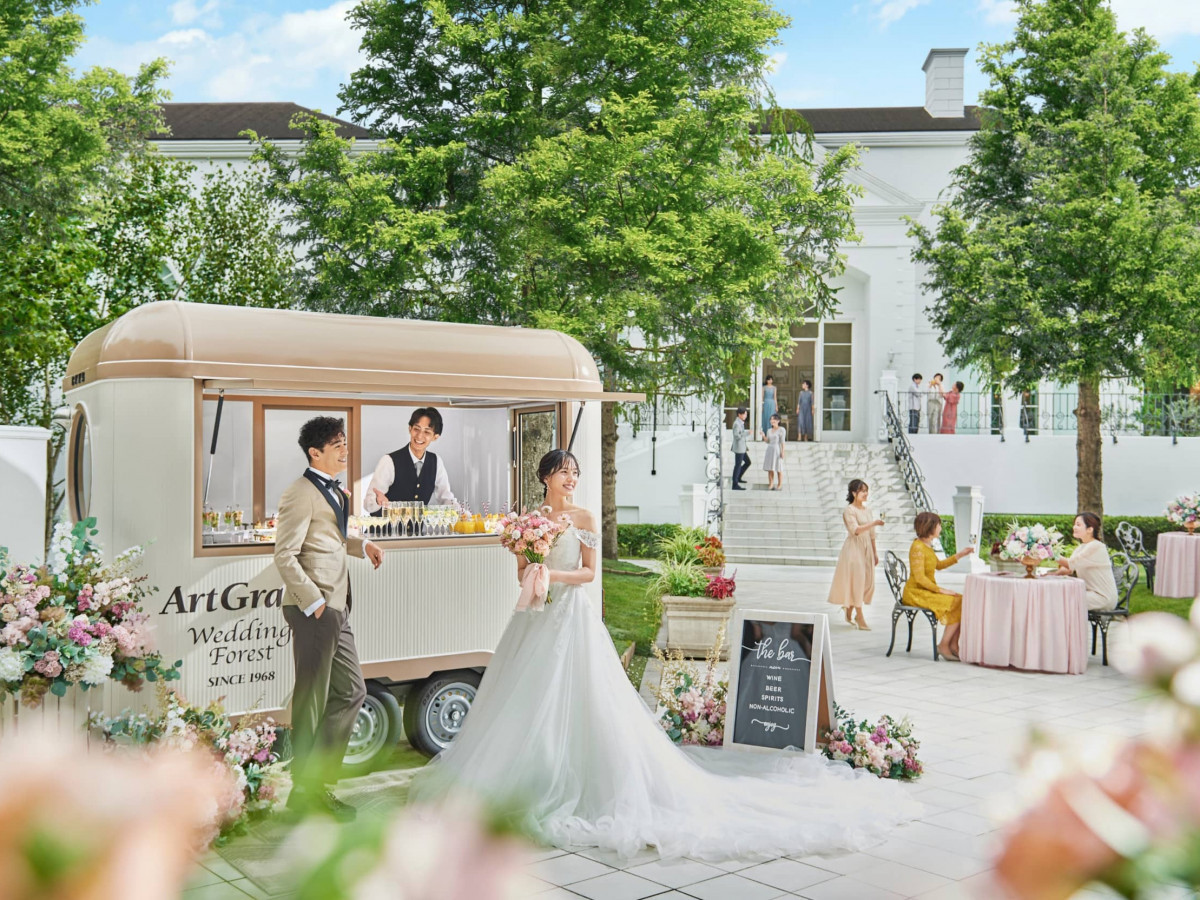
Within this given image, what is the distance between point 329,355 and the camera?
8.12 m

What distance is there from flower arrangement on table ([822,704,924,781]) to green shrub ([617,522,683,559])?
17081 millimetres

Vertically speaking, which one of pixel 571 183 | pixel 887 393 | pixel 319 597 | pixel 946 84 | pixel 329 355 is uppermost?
pixel 946 84

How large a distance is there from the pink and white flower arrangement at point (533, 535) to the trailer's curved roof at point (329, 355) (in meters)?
1.58

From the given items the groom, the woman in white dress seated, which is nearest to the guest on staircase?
the woman in white dress seated

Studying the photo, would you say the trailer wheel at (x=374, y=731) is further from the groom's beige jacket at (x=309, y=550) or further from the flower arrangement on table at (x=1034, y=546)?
the flower arrangement on table at (x=1034, y=546)

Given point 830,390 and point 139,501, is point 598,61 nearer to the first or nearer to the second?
point 139,501

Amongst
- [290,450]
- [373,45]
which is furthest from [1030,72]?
[290,450]

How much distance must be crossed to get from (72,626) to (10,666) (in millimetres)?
381

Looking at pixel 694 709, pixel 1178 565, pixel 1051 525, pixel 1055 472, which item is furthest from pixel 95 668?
pixel 1055 472

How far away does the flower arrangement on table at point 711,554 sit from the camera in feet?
43.8

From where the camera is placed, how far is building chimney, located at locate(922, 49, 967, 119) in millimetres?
36531

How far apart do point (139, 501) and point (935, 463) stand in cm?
2369

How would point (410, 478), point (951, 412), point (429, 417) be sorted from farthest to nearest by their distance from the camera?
point (951, 412)
point (429, 417)
point (410, 478)

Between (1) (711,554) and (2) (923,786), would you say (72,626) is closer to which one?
(2) (923,786)
